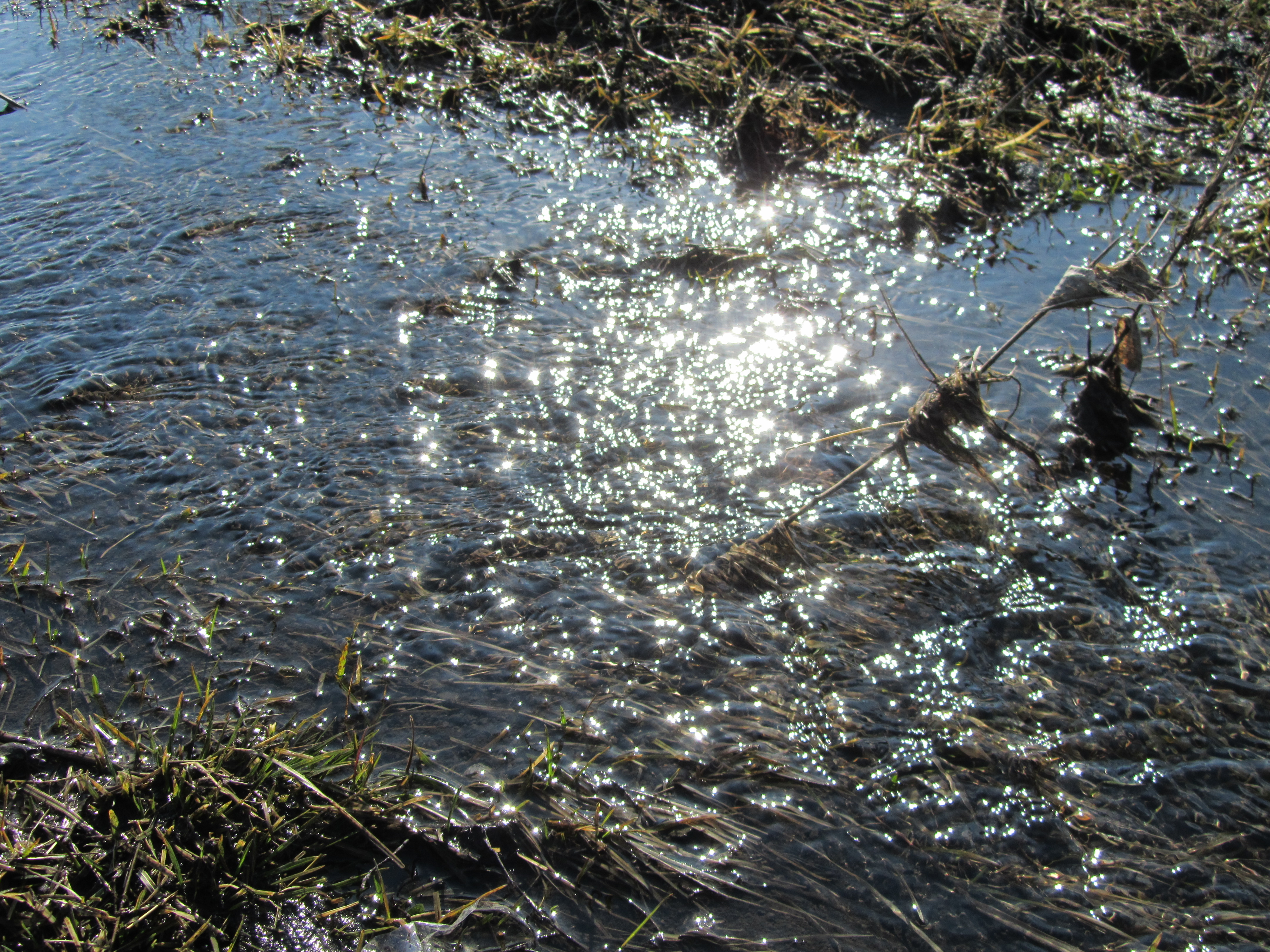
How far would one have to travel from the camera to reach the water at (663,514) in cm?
196

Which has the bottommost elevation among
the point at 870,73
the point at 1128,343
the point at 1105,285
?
the point at 1128,343

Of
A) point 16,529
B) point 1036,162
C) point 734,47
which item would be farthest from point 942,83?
point 16,529

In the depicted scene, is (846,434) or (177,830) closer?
(177,830)

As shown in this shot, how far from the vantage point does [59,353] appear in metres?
3.02

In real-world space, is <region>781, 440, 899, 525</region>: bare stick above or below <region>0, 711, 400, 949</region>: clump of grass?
above

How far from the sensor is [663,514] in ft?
8.71

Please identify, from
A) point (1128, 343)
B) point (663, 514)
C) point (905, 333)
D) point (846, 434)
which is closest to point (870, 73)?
point (905, 333)

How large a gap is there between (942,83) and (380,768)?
471 cm

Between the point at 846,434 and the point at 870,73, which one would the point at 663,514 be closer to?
the point at 846,434

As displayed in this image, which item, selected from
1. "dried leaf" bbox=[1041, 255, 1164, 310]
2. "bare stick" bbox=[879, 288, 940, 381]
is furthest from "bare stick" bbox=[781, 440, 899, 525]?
"dried leaf" bbox=[1041, 255, 1164, 310]

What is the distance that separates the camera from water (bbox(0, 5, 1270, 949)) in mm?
1960

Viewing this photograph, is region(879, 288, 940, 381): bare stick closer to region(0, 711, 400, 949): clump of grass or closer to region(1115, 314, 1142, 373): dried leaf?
region(1115, 314, 1142, 373): dried leaf

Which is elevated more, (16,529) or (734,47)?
(734,47)

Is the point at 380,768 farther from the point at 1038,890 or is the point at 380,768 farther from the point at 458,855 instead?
the point at 1038,890
